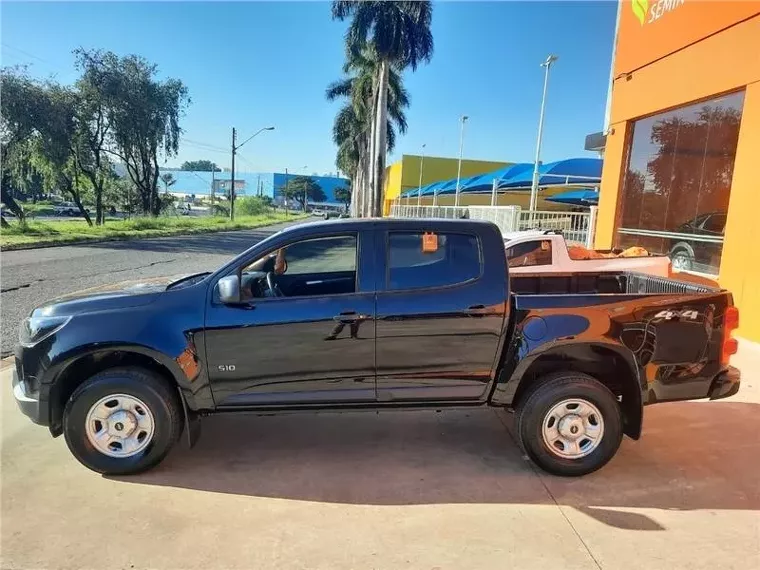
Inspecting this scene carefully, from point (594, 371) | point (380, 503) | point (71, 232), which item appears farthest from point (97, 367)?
point (71, 232)

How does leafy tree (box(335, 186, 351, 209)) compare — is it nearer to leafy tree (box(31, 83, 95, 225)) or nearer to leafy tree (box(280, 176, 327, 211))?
leafy tree (box(280, 176, 327, 211))

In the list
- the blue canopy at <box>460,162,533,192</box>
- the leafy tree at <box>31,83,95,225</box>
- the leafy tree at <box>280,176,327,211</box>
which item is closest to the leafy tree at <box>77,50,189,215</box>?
the leafy tree at <box>31,83,95,225</box>

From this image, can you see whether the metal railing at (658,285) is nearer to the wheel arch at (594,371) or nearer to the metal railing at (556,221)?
the wheel arch at (594,371)

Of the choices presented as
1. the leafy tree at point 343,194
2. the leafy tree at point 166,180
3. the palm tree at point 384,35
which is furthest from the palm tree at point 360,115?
the leafy tree at point 343,194

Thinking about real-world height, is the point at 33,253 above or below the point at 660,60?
below

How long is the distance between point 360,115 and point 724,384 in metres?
40.5

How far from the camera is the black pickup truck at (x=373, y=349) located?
3451mm

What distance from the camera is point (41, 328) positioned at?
3.45 m

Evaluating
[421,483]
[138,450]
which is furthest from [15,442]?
[421,483]

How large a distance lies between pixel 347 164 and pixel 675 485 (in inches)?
2207

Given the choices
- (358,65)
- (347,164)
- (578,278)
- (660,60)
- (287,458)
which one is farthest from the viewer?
(347,164)

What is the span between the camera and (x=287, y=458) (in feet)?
12.7

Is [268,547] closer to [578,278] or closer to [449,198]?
[578,278]

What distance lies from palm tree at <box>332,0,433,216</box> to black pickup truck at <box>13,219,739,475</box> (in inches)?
940
